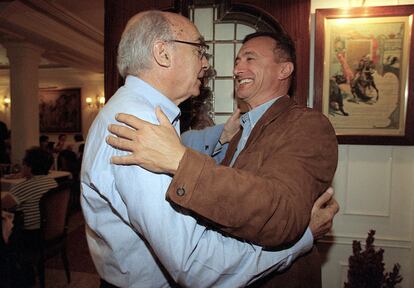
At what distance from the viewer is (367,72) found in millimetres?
2012

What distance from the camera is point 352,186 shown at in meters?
2.12

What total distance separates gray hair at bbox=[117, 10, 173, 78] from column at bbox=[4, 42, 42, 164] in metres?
5.09

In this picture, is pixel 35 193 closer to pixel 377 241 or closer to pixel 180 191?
pixel 180 191

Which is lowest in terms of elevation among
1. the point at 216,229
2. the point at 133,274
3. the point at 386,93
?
the point at 133,274

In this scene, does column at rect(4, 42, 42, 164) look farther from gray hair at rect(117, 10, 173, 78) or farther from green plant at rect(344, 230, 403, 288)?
green plant at rect(344, 230, 403, 288)

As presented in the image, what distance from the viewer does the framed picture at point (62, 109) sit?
10.2 m

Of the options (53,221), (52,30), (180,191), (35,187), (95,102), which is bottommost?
(53,221)

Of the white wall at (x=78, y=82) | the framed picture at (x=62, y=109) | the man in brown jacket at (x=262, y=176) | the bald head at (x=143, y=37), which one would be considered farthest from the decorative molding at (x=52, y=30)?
the man in brown jacket at (x=262, y=176)

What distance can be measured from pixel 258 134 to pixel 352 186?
4.31 feet

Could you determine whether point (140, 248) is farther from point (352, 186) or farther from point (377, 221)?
point (377, 221)

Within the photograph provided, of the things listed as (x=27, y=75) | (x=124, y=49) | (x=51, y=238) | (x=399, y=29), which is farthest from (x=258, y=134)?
(x=27, y=75)

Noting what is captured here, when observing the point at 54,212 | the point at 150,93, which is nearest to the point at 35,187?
the point at 54,212

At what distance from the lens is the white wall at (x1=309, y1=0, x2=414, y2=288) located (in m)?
2.07

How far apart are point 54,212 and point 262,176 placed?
2.68m
